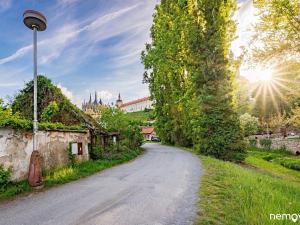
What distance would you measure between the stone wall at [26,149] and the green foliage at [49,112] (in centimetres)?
435

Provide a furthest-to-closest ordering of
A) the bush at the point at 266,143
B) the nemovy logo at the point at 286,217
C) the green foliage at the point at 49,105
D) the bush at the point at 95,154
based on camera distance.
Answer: the bush at the point at 266,143 < the green foliage at the point at 49,105 < the bush at the point at 95,154 < the nemovy logo at the point at 286,217

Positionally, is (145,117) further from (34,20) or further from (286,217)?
(286,217)

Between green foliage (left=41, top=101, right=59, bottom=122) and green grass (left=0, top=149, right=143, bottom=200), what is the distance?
4490 millimetres

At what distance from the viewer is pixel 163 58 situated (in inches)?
1181

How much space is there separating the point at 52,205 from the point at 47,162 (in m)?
4.38

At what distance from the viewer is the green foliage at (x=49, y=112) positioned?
16.0 m

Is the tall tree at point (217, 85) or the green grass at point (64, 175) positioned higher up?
the tall tree at point (217, 85)

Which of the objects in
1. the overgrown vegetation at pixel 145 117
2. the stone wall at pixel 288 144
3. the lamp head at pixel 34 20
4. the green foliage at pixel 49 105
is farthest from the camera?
the stone wall at pixel 288 144

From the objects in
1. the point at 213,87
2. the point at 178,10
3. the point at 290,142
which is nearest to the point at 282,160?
the point at 290,142

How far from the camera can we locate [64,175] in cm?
1016

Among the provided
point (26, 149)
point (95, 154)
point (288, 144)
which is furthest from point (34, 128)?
point (288, 144)

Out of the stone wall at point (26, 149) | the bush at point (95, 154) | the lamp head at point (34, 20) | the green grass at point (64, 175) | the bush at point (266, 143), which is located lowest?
the bush at point (266, 143)

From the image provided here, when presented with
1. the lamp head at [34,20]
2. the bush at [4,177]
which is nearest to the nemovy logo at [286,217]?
the bush at [4,177]

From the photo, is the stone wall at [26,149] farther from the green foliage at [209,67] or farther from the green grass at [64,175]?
the green foliage at [209,67]
